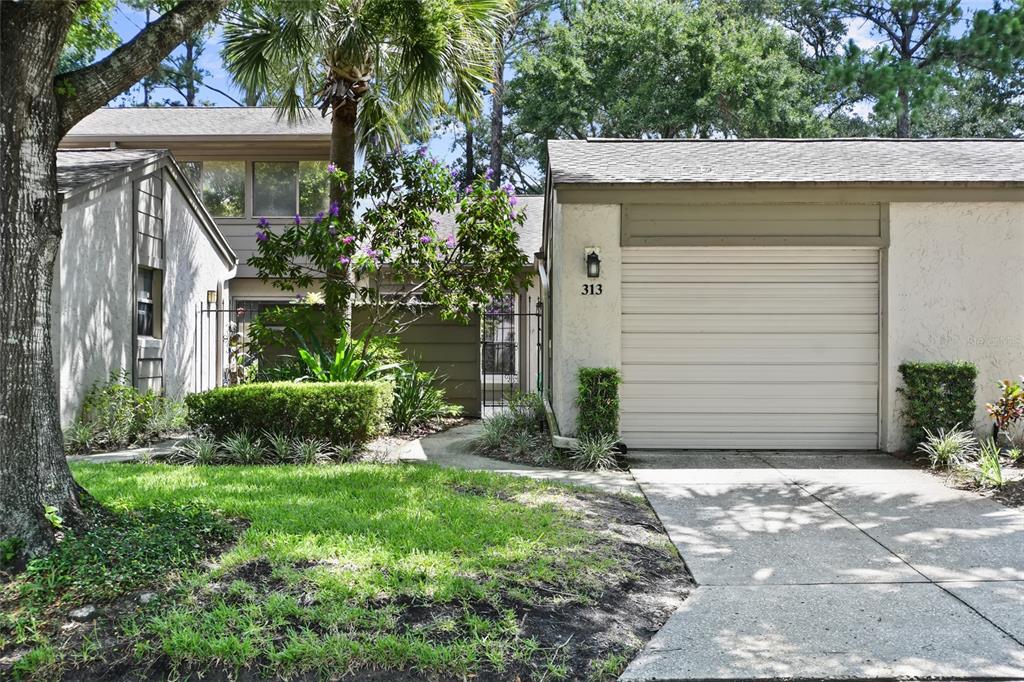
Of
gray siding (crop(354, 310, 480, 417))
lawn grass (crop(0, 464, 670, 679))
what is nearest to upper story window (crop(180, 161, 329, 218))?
gray siding (crop(354, 310, 480, 417))

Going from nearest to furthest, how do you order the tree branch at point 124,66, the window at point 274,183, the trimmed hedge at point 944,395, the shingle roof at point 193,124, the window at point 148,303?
1. the tree branch at point 124,66
2. the trimmed hedge at point 944,395
3. the window at point 148,303
4. the shingle roof at point 193,124
5. the window at point 274,183

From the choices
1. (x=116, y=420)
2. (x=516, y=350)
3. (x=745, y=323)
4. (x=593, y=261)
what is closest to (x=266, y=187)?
(x=516, y=350)

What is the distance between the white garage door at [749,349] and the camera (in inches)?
352

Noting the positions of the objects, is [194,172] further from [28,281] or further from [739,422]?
[28,281]

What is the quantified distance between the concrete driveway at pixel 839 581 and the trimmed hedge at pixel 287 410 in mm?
3248

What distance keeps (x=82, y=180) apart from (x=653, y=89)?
Answer: 1840 centimetres

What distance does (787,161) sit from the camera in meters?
9.66

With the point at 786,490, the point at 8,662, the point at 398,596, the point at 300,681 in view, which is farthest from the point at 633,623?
the point at 786,490

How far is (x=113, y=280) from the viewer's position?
10039 millimetres

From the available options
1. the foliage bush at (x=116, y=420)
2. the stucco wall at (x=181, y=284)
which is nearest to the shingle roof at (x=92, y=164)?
the stucco wall at (x=181, y=284)

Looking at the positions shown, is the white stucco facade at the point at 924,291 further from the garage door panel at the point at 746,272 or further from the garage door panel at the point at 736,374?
the garage door panel at the point at 736,374

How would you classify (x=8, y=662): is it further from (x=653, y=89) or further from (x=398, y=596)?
(x=653, y=89)

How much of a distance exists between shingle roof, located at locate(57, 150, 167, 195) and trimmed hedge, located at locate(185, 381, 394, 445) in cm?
300

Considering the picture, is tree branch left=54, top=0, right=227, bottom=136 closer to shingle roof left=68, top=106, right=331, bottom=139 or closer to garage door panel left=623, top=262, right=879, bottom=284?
garage door panel left=623, top=262, right=879, bottom=284
